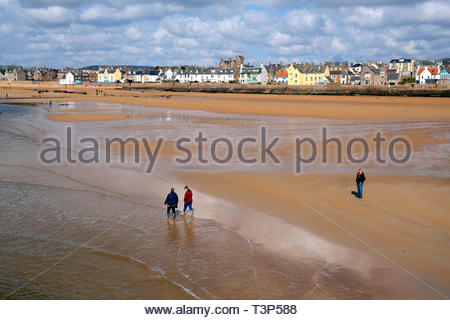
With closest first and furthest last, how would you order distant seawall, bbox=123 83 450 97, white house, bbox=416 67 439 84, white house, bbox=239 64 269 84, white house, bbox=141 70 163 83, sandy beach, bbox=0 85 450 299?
sandy beach, bbox=0 85 450 299 < distant seawall, bbox=123 83 450 97 < white house, bbox=416 67 439 84 < white house, bbox=239 64 269 84 < white house, bbox=141 70 163 83

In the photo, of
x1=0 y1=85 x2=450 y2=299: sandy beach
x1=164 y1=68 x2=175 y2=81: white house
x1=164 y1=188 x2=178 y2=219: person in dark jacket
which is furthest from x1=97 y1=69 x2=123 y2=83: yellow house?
x1=164 y1=188 x2=178 y2=219: person in dark jacket

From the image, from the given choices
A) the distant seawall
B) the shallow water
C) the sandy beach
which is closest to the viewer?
the sandy beach

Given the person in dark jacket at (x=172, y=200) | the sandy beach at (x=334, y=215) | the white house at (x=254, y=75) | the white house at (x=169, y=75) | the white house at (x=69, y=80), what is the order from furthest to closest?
1. the white house at (x=69, y=80)
2. the white house at (x=169, y=75)
3. the white house at (x=254, y=75)
4. the person in dark jacket at (x=172, y=200)
5. the sandy beach at (x=334, y=215)

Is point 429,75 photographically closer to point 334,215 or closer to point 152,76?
point 152,76

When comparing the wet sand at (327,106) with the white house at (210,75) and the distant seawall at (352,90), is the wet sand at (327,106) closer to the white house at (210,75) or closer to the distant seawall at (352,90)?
the distant seawall at (352,90)

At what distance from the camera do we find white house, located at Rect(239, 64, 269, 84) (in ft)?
376

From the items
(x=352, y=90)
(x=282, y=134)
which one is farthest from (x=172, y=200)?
(x=352, y=90)

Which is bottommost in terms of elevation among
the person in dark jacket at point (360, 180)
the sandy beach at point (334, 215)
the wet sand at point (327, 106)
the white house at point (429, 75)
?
the sandy beach at point (334, 215)

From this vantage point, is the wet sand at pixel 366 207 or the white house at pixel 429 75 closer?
the wet sand at pixel 366 207

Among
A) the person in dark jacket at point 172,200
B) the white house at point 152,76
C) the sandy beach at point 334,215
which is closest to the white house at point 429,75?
the white house at point 152,76

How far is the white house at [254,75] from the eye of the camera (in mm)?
114688

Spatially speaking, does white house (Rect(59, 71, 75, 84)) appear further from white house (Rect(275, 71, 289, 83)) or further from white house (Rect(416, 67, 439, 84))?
white house (Rect(416, 67, 439, 84))

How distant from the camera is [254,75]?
11494cm
